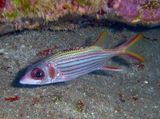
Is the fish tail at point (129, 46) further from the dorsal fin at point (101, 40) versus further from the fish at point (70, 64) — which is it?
the dorsal fin at point (101, 40)

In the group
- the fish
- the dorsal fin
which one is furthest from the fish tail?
the dorsal fin

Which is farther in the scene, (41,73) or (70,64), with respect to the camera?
(70,64)

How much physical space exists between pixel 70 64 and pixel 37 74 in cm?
47

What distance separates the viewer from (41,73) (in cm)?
362

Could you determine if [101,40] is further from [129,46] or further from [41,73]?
[41,73]

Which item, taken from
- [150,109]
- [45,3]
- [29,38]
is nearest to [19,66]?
[29,38]

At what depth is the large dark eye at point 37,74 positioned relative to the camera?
3.60m

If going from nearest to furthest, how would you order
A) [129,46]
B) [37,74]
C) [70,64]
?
1. [37,74]
2. [70,64]
3. [129,46]

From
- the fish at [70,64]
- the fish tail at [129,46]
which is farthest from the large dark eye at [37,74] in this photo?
the fish tail at [129,46]

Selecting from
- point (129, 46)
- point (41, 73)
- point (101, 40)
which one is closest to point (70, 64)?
point (41, 73)

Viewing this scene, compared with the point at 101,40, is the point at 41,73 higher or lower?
lower

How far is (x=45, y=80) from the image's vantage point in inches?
144

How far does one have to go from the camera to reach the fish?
3.64m

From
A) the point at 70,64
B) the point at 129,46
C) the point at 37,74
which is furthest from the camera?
the point at 129,46
